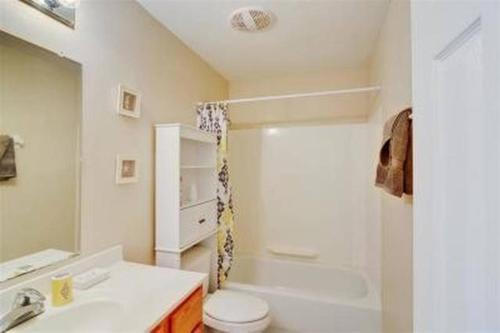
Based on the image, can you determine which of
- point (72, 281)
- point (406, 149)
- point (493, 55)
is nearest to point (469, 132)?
point (493, 55)

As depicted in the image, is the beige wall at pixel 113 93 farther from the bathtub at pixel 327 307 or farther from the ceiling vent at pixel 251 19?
the bathtub at pixel 327 307

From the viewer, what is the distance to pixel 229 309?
1796 millimetres

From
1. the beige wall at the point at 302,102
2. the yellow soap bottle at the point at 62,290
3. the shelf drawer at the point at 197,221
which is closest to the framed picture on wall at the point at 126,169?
the shelf drawer at the point at 197,221

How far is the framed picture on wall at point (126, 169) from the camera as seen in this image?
1.51 meters

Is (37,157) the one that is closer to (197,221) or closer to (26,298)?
(26,298)

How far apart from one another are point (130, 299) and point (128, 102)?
3.53ft

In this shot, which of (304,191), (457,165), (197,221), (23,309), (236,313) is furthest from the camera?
(304,191)

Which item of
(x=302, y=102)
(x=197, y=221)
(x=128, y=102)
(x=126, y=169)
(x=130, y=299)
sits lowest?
(x=130, y=299)

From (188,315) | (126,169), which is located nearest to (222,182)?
(126,169)

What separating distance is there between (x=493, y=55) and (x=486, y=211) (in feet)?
0.76

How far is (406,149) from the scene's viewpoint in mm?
1085

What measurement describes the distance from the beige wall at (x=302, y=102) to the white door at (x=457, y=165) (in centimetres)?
214

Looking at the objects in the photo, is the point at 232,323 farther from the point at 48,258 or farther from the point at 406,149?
the point at 406,149

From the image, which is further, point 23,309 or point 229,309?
point 229,309
